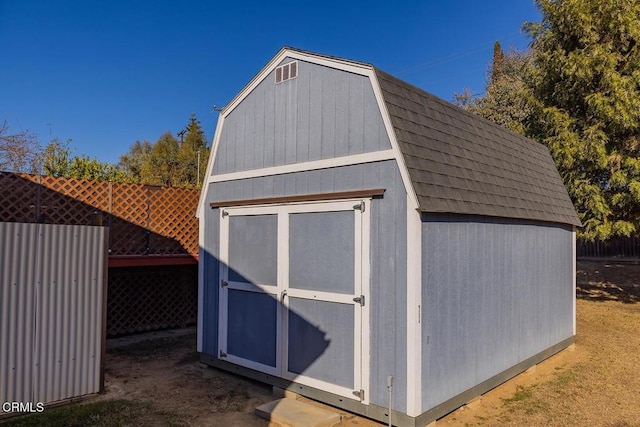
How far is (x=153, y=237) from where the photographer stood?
766cm

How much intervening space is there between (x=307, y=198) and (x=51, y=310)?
281 cm

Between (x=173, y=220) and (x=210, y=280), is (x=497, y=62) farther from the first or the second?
(x=210, y=280)

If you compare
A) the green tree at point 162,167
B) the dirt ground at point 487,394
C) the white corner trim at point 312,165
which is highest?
the green tree at point 162,167

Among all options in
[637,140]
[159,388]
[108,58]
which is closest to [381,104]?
[159,388]

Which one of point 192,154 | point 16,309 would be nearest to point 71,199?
point 16,309

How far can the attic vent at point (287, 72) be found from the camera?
4887 mm

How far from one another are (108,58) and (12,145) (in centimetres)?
512

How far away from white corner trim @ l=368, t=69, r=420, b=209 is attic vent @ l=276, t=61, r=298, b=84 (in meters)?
1.10

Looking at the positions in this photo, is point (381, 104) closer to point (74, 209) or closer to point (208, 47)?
point (74, 209)

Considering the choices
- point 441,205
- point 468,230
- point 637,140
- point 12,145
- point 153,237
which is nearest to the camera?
point 441,205

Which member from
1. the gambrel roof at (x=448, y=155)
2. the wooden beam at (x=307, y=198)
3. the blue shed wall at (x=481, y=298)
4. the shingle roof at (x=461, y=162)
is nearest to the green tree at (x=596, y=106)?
the shingle roof at (x=461, y=162)

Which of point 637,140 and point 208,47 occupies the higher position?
point 208,47

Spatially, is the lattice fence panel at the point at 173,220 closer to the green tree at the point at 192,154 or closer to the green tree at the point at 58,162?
the green tree at the point at 58,162

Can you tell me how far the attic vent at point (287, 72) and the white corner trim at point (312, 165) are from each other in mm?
1028
